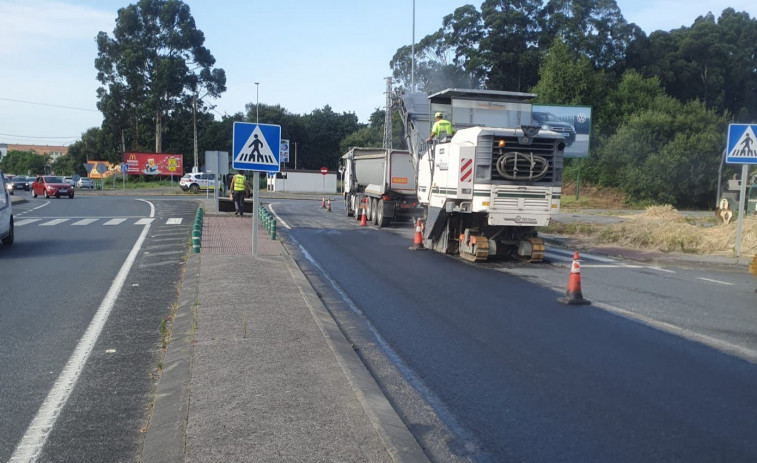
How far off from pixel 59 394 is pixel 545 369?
449 centimetres

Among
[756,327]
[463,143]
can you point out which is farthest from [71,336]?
[463,143]

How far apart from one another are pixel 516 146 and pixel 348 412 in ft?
34.7

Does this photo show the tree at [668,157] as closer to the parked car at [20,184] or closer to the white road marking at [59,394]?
the white road marking at [59,394]

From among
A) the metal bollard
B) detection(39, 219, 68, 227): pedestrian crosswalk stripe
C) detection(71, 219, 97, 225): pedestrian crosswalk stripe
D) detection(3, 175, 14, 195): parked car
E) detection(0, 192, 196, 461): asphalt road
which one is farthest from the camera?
detection(71, 219, 97, 225): pedestrian crosswalk stripe

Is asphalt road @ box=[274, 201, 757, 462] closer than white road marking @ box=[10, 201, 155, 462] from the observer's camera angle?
No

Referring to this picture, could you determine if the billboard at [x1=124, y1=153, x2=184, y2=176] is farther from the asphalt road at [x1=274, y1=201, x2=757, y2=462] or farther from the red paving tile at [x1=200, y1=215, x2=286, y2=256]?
the asphalt road at [x1=274, y1=201, x2=757, y2=462]

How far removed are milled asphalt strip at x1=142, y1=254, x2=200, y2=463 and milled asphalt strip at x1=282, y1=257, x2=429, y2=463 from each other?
1.32m

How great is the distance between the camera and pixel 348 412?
4.95 meters

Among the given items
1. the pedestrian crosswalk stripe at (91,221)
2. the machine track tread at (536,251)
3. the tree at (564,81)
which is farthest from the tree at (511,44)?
the machine track tread at (536,251)

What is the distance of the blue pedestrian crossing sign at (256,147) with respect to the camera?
12039mm

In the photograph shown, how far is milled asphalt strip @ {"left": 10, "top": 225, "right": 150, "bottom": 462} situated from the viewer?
15.0 feet

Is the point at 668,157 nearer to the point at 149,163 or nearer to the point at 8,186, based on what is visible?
the point at 8,186

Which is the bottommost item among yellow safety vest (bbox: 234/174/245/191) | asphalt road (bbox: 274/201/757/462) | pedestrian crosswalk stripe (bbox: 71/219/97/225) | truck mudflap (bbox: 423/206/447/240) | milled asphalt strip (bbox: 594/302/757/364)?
pedestrian crosswalk stripe (bbox: 71/219/97/225)

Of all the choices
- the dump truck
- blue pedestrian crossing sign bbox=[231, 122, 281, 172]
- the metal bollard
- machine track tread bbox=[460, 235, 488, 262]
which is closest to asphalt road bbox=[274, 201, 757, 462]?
machine track tread bbox=[460, 235, 488, 262]
